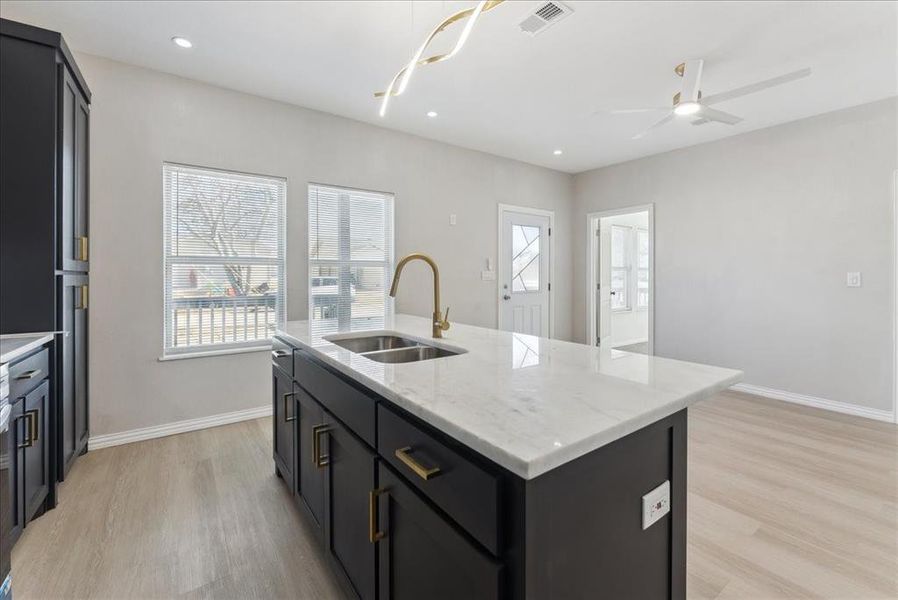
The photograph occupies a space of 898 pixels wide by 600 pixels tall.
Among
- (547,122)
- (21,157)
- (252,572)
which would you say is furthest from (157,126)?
(547,122)

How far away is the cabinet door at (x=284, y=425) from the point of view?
6.64 feet

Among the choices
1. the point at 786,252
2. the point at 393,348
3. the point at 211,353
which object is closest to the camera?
the point at 393,348

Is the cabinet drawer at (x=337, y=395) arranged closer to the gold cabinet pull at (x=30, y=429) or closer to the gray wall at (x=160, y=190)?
the gold cabinet pull at (x=30, y=429)

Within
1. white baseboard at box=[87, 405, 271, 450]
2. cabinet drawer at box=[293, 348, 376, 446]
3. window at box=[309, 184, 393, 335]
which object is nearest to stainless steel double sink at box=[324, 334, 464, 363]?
cabinet drawer at box=[293, 348, 376, 446]

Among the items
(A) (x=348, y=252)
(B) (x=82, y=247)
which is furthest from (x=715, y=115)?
(B) (x=82, y=247)

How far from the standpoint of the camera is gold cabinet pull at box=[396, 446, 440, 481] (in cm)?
88

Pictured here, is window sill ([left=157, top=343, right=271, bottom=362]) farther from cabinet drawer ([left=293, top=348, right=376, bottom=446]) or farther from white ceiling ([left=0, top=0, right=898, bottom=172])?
white ceiling ([left=0, top=0, right=898, bottom=172])

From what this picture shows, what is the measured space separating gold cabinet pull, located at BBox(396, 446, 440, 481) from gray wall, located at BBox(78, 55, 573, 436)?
113 inches

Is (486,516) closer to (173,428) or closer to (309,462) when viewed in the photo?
(309,462)

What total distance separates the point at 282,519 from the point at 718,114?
378 centimetres

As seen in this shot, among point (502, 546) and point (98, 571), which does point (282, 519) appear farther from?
point (502, 546)

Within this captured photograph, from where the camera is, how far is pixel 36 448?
1.89m

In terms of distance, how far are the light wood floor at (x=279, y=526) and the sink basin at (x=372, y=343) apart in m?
0.88

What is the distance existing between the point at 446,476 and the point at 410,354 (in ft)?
3.51
